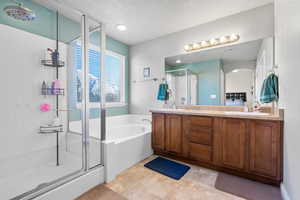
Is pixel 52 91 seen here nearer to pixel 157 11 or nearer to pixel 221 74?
pixel 157 11

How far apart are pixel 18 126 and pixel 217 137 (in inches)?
111

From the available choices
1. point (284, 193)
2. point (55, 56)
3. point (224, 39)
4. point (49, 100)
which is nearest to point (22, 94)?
point (49, 100)

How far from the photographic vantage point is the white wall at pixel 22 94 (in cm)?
173

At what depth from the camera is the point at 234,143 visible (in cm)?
187

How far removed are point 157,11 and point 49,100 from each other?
229 cm

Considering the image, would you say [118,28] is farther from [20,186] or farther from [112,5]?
[20,186]

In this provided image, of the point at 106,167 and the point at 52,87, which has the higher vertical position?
the point at 52,87

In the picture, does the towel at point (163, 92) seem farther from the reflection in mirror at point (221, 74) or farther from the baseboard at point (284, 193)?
the baseboard at point (284, 193)

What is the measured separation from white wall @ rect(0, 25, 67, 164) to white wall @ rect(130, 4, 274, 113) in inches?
71.8

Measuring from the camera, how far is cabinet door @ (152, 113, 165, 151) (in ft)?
8.39

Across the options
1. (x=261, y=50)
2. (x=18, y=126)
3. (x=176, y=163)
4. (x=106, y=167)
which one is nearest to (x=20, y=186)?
(x=18, y=126)

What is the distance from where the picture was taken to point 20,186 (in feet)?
5.05

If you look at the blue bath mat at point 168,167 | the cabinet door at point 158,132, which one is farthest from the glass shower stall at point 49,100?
the cabinet door at point 158,132

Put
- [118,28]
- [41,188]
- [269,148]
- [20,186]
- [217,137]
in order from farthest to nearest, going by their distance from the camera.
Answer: [118,28] < [217,137] < [269,148] < [20,186] < [41,188]
